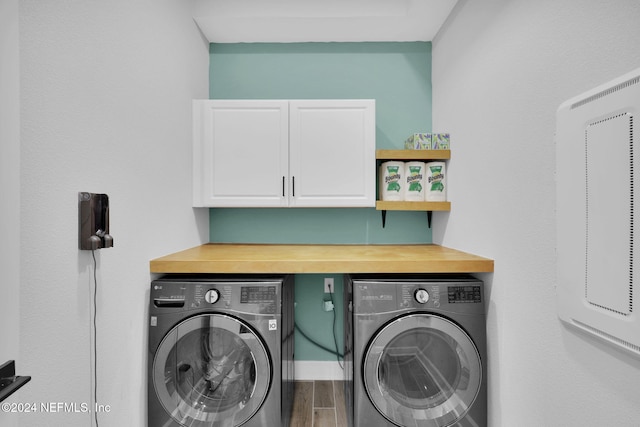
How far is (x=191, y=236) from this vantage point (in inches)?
78.9

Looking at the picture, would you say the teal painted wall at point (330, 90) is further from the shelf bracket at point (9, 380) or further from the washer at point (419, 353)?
the shelf bracket at point (9, 380)

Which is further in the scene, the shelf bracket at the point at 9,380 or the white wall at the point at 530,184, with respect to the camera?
the white wall at the point at 530,184

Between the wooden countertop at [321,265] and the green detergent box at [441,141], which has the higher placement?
the green detergent box at [441,141]

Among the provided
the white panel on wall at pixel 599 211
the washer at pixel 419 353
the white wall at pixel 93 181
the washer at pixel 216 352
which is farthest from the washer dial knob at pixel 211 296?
the white panel on wall at pixel 599 211

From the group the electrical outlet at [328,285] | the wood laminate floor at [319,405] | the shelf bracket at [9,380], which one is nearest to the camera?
the shelf bracket at [9,380]

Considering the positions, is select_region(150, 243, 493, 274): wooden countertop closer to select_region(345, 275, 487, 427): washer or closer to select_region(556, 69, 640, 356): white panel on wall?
select_region(345, 275, 487, 427): washer

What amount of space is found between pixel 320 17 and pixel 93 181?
170cm

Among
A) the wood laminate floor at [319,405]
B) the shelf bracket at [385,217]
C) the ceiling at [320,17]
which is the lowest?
the wood laminate floor at [319,405]

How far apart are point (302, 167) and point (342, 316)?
1133 mm

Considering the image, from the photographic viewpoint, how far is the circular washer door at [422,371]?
4.78ft

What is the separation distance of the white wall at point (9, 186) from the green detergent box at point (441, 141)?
2.02 m

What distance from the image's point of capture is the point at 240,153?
2.01 m

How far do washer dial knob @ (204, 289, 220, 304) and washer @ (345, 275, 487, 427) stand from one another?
670mm

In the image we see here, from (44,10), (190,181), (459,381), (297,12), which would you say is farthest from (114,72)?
(459,381)
